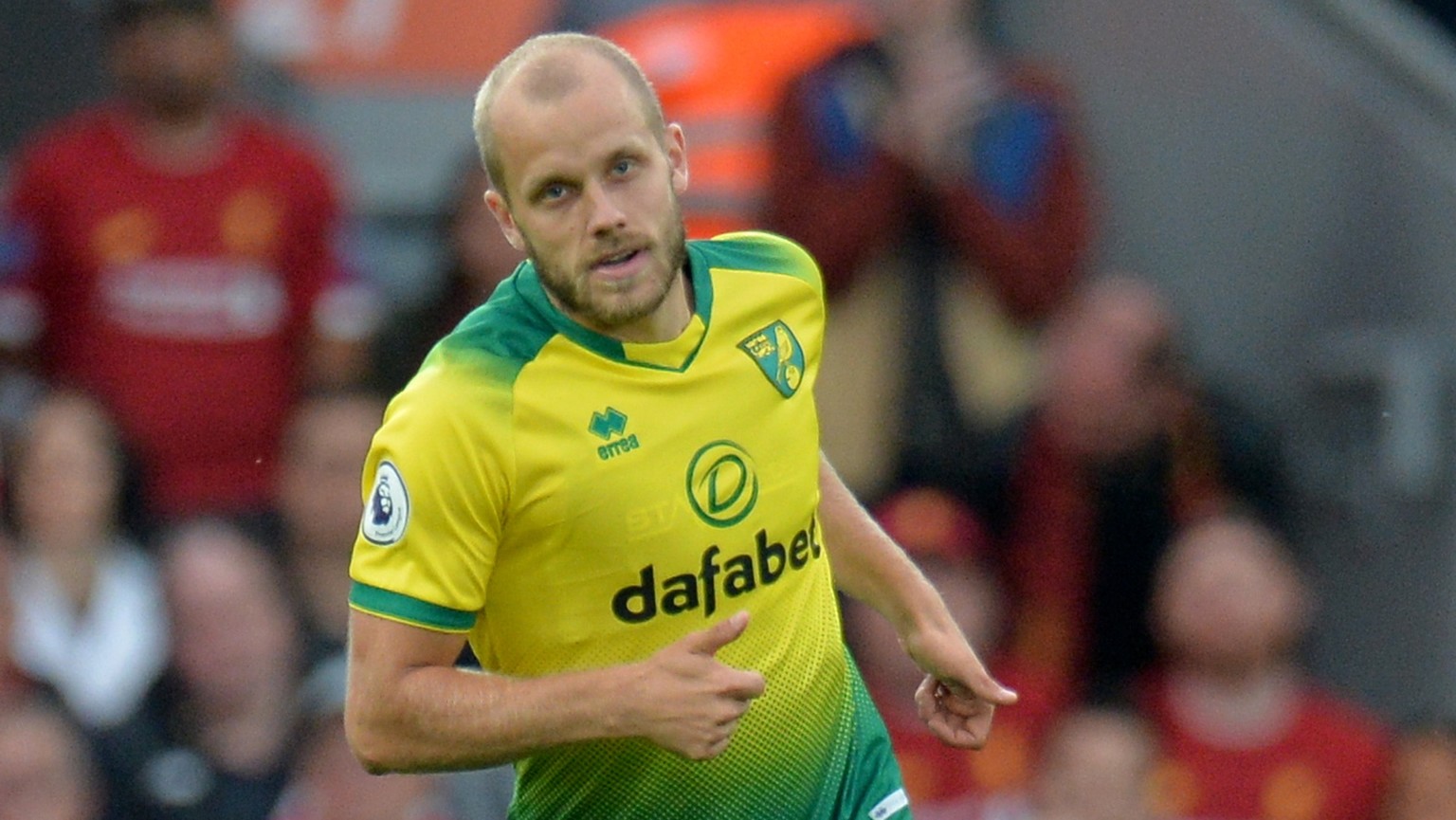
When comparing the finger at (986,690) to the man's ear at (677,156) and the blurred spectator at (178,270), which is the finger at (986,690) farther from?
the blurred spectator at (178,270)

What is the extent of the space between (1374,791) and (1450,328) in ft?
5.20

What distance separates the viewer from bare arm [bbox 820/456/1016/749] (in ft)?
13.8

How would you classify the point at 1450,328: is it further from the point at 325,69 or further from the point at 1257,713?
the point at 325,69

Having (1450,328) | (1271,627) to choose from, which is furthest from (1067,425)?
(1450,328)

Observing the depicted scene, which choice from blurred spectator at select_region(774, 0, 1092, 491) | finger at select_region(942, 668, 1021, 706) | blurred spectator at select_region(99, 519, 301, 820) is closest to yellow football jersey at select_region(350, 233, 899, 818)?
finger at select_region(942, 668, 1021, 706)

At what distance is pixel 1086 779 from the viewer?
23.1ft

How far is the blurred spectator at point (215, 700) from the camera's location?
6.54 m

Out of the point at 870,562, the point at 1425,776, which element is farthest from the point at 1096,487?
the point at 870,562

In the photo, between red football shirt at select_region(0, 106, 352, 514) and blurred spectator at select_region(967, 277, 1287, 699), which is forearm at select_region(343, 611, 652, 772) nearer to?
red football shirt at select_region(0, 106, 352, 514)

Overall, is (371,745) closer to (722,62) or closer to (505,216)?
(505,216)

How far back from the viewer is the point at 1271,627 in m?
7.46

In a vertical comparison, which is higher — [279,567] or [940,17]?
[940,17]

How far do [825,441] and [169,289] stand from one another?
202 cm

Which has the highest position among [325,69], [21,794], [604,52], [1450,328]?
[604,52]
